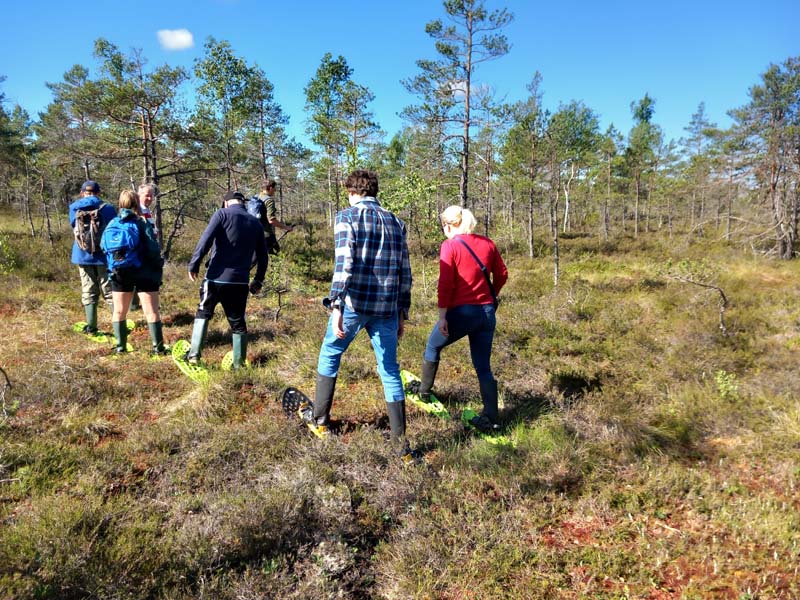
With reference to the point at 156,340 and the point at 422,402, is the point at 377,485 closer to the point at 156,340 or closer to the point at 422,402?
the point at 422,402

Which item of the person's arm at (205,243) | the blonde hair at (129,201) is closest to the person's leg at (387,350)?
the person's arm at (205,243)

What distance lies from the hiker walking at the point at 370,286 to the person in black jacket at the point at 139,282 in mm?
2884

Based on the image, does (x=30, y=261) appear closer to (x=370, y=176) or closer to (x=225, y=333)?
(x=225, y=333)

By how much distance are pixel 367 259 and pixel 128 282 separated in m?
3.45

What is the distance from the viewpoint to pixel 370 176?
9.73 feet

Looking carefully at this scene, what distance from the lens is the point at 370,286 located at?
289 cm

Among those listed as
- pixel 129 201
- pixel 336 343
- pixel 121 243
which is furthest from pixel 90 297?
pixel 336 343

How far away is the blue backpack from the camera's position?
14.9 feet

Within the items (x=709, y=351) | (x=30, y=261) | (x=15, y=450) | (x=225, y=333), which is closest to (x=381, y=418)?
(x=15, y=450)

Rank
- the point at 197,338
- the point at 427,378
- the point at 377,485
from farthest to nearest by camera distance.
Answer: the point at 197,338 → the point at 427,378 → the point at 377,485

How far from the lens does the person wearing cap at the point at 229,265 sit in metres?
4.13

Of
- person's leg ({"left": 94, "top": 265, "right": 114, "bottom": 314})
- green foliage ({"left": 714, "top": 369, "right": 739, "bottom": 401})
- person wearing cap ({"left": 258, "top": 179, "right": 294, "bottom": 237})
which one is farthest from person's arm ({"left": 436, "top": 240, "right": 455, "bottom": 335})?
person's leg ({"left": 94, "top": 265, "right": 114, "bottom": 314})

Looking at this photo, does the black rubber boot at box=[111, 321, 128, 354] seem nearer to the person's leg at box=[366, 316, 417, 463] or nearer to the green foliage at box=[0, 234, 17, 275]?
the green foliage at box=[0, 234, 17, 275]

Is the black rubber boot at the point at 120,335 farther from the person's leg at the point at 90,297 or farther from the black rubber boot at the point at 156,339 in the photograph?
the person's leg at the point at 90,297
